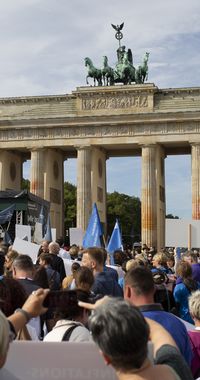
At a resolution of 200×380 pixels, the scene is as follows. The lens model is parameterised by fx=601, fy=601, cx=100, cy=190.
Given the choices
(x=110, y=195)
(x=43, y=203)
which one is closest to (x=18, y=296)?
(x=43, y=203)

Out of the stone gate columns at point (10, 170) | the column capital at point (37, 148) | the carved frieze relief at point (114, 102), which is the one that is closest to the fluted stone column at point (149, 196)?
the carved frieze relief at point (114, 102)

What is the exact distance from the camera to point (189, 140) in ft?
190

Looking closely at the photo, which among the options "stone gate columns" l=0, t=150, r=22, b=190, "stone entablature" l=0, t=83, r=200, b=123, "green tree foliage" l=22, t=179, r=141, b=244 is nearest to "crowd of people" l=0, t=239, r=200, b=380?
"stone entablature" l=0, t=83, r=200, b=123

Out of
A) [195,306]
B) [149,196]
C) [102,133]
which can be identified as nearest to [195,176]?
[149,196]

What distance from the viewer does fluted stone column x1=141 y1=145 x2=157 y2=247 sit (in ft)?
189

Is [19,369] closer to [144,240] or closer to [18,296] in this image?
[18,296]

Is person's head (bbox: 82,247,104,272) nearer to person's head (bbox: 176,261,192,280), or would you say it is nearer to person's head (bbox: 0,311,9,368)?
person's head (bbox: 176,261,192,280)

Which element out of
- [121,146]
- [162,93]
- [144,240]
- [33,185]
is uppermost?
[162,93]

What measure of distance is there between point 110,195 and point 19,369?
390 ft

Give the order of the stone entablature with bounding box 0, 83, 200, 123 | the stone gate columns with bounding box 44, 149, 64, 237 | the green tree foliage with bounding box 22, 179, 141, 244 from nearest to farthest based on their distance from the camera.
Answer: the stone entablature with bounding box 0, 83, 200, 123, the stone gate columns with bounding box 44, 149, 64, 237, the green tree foliage with bounding box 22, 179, 141, 244

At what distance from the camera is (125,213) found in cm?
11788

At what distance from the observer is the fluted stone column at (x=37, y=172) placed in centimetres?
6044

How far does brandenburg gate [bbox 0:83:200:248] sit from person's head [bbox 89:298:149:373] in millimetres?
53667

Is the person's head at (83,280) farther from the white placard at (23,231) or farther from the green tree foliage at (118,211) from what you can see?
the green tree foliage at (118,211)
